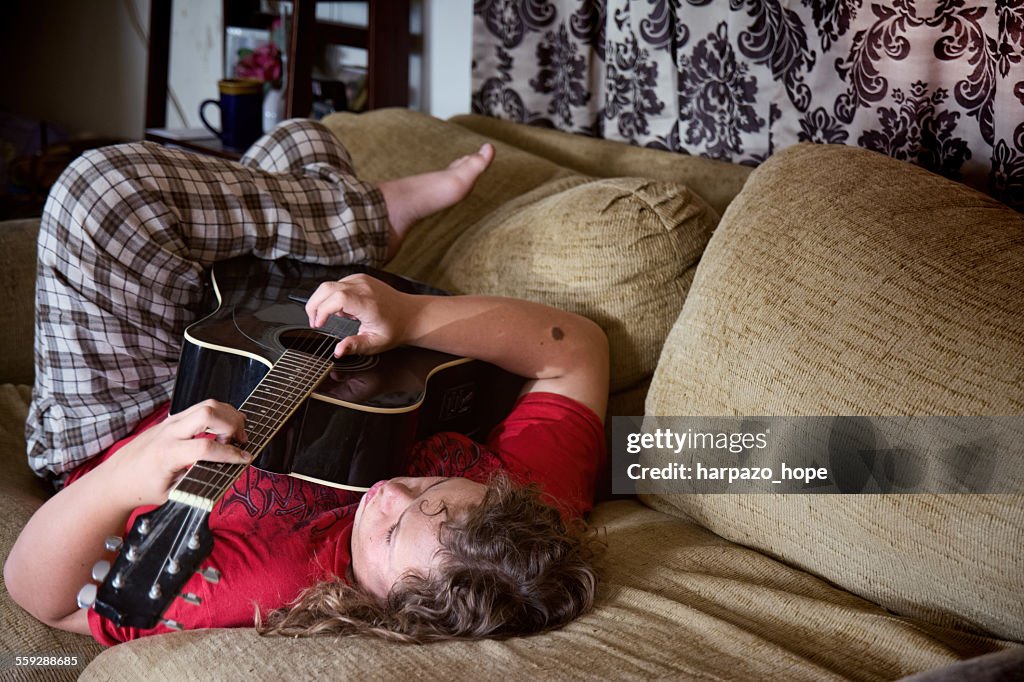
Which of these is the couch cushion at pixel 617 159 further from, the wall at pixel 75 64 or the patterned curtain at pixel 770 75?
the wall at pixel 75 64

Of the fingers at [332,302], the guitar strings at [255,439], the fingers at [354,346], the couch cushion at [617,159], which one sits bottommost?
the guitar strings at [255,439]

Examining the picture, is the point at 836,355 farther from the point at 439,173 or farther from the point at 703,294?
the point at 439,173

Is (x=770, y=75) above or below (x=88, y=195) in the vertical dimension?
above

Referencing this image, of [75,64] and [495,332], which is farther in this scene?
[75,64]

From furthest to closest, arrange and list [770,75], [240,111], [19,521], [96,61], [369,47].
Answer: [96,61]
[240,111]
[369,47]
[770,75]
[19,521]

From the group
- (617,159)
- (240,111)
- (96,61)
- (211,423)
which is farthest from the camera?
(96,61)

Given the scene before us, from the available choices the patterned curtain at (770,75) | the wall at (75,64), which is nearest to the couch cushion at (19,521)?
the patterned curtain at (770,75)

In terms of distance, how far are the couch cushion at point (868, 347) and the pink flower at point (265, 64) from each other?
1825 mm

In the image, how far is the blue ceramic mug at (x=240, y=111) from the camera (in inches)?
89.8

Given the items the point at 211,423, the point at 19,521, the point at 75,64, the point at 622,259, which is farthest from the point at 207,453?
the point at 75,64

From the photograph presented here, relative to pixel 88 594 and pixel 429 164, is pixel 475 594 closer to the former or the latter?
pixel 88 594

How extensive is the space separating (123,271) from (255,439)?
519 millimetres

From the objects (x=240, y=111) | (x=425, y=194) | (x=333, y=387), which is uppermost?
(x=240, y=111)

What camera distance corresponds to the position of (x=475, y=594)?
0.81 metres
